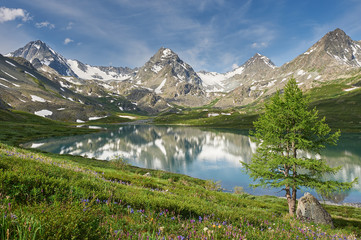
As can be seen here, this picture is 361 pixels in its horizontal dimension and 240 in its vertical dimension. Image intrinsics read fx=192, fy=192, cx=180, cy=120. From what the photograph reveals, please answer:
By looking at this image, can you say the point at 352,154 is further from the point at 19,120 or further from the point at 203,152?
the point at 19,120

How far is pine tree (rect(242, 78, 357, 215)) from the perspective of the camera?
61.2 feet

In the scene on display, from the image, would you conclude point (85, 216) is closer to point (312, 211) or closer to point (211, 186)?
point (312, 211)

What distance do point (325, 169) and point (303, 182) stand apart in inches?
90.3

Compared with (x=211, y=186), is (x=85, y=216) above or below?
above

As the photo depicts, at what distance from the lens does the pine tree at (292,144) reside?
1864cm

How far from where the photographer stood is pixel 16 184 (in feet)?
14.6

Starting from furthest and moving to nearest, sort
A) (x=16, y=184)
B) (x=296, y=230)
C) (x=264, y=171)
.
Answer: (x=264, y=171), (x=296, y=230), (x=16, y=184)

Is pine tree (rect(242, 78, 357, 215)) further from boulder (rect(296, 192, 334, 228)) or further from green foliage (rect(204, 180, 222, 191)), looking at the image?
green foliage (rect(204, 180, 222, 191))

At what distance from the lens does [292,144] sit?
2028 cm

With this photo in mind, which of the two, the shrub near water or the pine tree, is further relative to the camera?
the pine tree

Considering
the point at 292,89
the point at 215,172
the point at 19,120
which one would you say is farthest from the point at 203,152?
the point at 19,120

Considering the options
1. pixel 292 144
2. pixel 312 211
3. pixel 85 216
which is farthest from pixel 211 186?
pixel 85 216

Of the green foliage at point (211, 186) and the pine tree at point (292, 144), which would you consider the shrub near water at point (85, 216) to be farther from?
the green foliage at point (211, 186)

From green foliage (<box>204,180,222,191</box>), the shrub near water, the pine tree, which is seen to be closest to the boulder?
the pine tree
